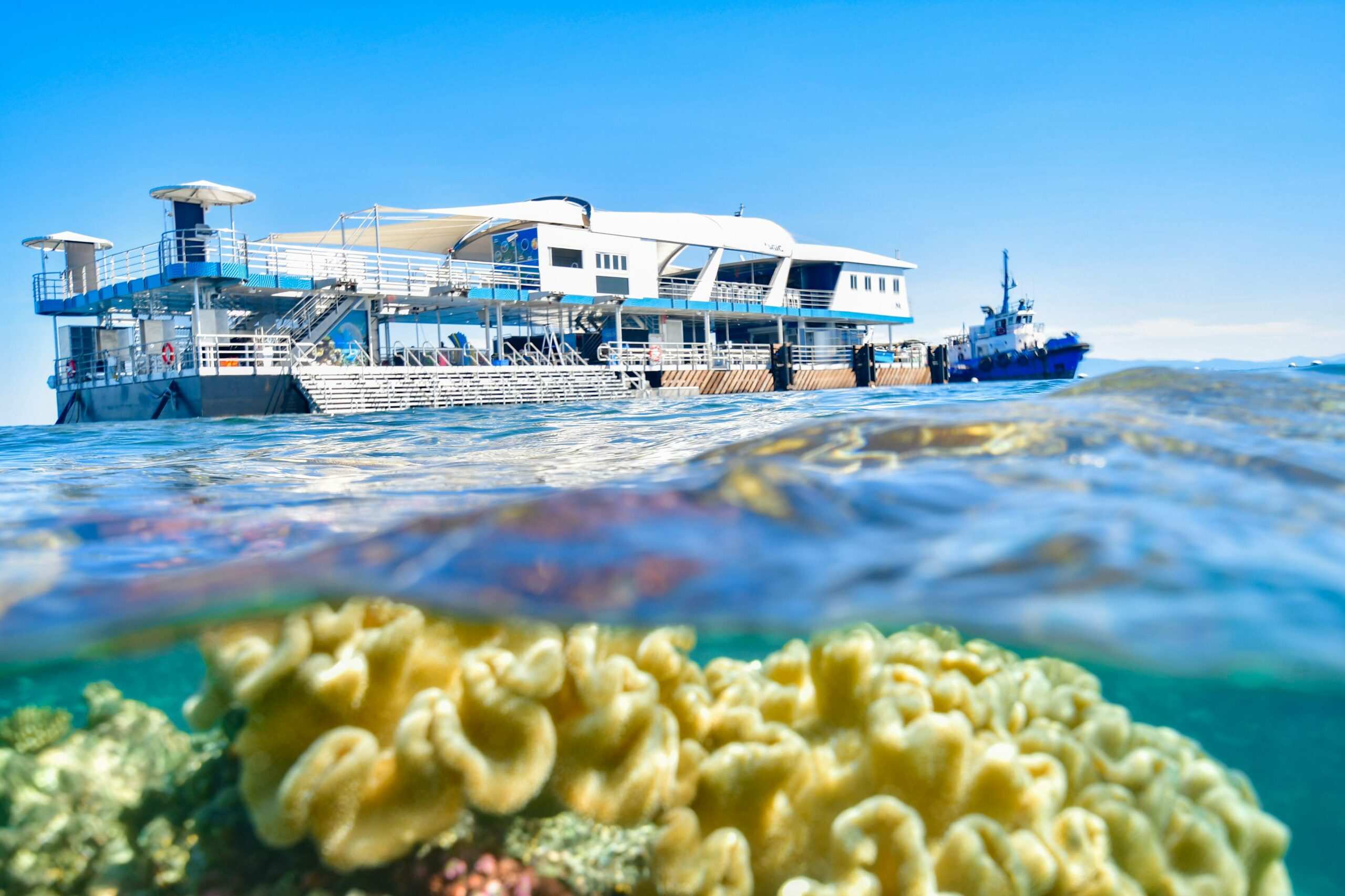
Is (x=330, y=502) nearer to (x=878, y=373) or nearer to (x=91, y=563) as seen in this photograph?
(x=91, y=563)

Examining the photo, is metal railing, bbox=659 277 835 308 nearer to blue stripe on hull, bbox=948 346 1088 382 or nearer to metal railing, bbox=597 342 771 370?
metal railing, bbox=597 342 771 370

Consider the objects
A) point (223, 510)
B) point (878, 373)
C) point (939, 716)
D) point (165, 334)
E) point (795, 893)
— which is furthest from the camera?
point (878, 373)

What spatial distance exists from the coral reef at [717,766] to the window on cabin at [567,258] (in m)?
28.1

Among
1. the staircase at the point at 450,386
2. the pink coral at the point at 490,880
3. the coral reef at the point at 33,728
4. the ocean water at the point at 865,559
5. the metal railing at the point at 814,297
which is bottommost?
the pink coral at the point at 490,880

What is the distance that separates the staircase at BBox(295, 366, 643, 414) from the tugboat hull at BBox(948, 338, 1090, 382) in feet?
63.8

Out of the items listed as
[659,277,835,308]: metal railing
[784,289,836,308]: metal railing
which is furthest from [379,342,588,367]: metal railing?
[784,289,836,308]: metal railing

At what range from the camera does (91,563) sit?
9.43 ft

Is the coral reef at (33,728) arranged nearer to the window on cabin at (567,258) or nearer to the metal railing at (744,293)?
the window on cabin at (567,258)

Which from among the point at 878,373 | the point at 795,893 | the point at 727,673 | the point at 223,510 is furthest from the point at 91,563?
the point at 878,373

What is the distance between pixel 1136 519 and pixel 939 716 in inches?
45.8

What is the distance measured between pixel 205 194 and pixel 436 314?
25.8 ft

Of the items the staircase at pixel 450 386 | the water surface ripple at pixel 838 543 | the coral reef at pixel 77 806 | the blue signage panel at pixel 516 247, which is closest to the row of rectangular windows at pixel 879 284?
the staircase at pixel 450 386

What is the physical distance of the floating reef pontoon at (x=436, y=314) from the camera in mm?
20781

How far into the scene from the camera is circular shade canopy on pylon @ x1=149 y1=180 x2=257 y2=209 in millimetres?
20984
